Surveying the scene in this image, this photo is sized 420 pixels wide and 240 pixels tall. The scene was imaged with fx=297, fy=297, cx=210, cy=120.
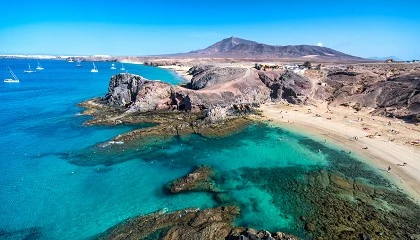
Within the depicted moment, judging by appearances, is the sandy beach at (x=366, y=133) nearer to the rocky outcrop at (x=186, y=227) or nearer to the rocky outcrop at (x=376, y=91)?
the rocky outcrop at (x=376, y=91)

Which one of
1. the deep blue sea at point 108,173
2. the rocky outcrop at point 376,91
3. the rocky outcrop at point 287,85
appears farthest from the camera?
the rocky outcrop at point 287,85

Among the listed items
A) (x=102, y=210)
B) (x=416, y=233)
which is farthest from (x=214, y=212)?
(x=416, y=233)

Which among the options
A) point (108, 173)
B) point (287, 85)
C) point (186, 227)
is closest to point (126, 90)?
point (108, 173)

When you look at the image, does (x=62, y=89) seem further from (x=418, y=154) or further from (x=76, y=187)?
(x=418, y=154)

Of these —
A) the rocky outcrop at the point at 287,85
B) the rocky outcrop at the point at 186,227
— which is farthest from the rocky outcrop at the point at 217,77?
the rocky outcrop at the point at 186,227

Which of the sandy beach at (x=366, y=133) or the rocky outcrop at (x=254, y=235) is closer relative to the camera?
the rocky outcrop at (x=254, y=235)

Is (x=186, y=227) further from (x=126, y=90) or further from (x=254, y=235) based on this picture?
(x=126, y=90)
